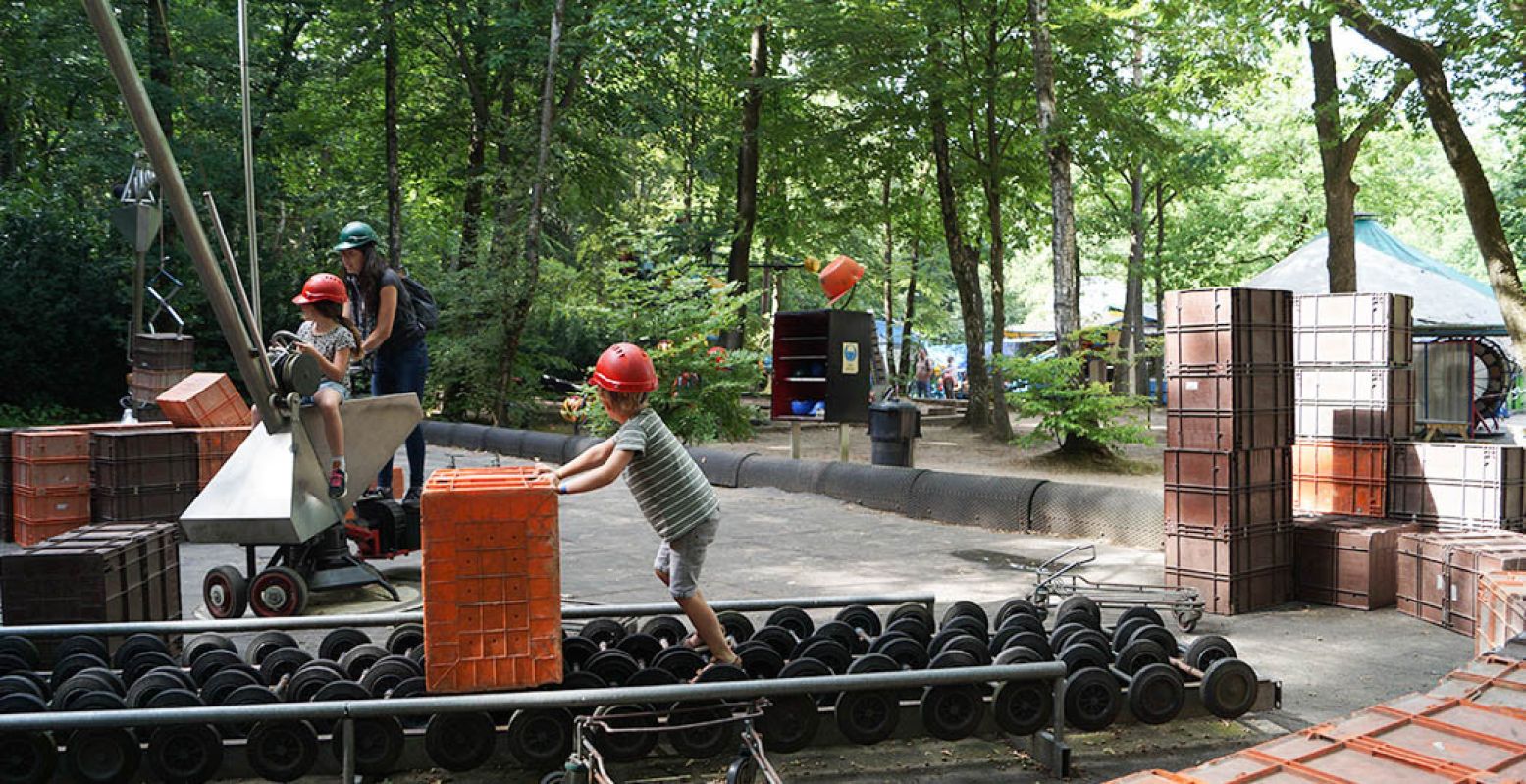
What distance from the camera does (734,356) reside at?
18.5 meters

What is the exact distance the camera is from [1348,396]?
379 inches

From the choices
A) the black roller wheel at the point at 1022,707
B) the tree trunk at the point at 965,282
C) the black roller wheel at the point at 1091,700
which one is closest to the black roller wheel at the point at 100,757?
the black roller wheel at the point at 1022,707

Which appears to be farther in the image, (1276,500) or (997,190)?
(997,190)

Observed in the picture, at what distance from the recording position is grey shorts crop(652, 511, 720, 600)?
5305 millimetres

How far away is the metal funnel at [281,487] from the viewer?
6377 millimetres

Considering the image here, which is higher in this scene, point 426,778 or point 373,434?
point 373,434

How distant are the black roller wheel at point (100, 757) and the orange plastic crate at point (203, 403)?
273 inches

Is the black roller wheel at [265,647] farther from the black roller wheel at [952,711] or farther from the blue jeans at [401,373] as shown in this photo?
the blue jeans at [401,373]

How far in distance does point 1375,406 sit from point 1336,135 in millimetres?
9861

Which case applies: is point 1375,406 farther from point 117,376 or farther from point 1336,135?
point 117,376

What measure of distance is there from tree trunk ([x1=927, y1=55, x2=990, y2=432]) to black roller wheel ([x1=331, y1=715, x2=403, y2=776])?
2041cm

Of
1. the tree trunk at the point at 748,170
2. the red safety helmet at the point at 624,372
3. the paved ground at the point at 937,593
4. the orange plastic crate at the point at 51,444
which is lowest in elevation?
the paved ground at the point at 937,593

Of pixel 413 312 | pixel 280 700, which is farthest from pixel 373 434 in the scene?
pixel 280 700

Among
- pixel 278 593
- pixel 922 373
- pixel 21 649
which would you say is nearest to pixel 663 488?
pixel 21 649
